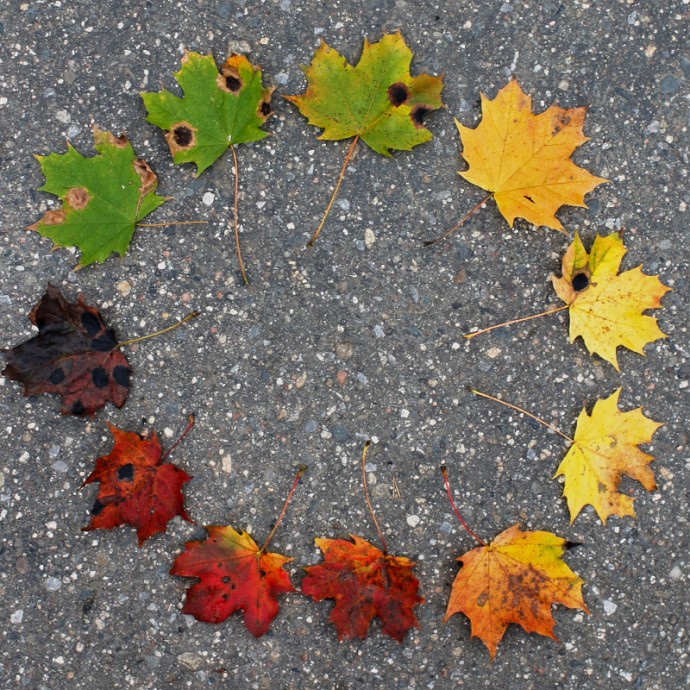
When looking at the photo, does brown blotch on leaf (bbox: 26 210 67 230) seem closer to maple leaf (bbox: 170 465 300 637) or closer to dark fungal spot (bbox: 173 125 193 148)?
dark fungal spot (bbox: 173 125 193 148)

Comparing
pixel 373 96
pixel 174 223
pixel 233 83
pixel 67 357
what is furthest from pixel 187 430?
pixel 373 96

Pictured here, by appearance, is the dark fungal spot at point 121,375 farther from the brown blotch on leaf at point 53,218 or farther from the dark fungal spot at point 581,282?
the dark fungal spot at point 581,282

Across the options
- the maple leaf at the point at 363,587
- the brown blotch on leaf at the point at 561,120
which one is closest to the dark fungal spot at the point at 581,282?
the brown blotch on leaf at the point at 561,120

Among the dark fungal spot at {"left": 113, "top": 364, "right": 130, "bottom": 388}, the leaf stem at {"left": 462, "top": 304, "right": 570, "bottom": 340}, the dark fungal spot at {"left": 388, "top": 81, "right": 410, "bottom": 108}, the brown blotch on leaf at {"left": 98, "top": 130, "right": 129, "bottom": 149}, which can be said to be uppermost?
the dark fungal spot at {"left": 388, "top": 81, "right": 410, "bottom": 108}

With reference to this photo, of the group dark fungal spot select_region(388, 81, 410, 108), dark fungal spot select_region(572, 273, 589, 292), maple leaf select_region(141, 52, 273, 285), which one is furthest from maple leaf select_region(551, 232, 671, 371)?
maple leaf select_region(141, 52, 273, 285)

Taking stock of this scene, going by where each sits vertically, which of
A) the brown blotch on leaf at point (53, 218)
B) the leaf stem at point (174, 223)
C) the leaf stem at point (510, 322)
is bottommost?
the leaf stem at point (510, 322)

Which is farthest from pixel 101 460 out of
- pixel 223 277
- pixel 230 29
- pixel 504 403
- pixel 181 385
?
pixel 230 29
